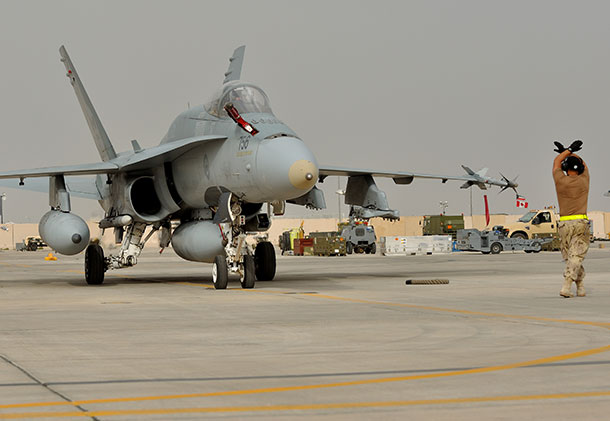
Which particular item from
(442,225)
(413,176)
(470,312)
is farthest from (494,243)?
(470,312)

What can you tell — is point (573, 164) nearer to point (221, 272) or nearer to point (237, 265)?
point (237, 265)

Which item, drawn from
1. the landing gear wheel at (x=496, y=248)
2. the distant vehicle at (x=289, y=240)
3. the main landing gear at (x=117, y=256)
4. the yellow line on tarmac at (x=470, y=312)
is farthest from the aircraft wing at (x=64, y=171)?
the distant vehicle at (x=289, y=240)

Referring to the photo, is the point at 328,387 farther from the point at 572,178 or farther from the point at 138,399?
the point at 572,178

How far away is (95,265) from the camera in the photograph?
70.0ft

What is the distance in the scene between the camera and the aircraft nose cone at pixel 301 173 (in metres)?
16.6

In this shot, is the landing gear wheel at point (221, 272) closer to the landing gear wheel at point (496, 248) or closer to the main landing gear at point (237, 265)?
the main landing gear at point (237, 265)

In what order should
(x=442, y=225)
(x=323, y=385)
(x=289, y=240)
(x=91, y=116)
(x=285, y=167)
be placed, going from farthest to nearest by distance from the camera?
(x=442, y=225), (x=289, y=240), (x=91, y=116), (x=285, y=167), (x=323, y=385)

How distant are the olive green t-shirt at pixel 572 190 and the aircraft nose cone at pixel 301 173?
174 inches

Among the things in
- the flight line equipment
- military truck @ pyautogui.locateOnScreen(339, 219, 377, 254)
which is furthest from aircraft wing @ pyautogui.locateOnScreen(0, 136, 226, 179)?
military truck @ pyautogui.locateOnScreen(339, 219, 377, 254)

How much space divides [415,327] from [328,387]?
4.05 meters

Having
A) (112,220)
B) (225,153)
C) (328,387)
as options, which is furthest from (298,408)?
(112,220)

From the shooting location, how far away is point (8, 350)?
28.3 feet

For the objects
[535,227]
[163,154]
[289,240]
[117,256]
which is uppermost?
[163,154]

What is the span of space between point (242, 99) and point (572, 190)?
7.17m
